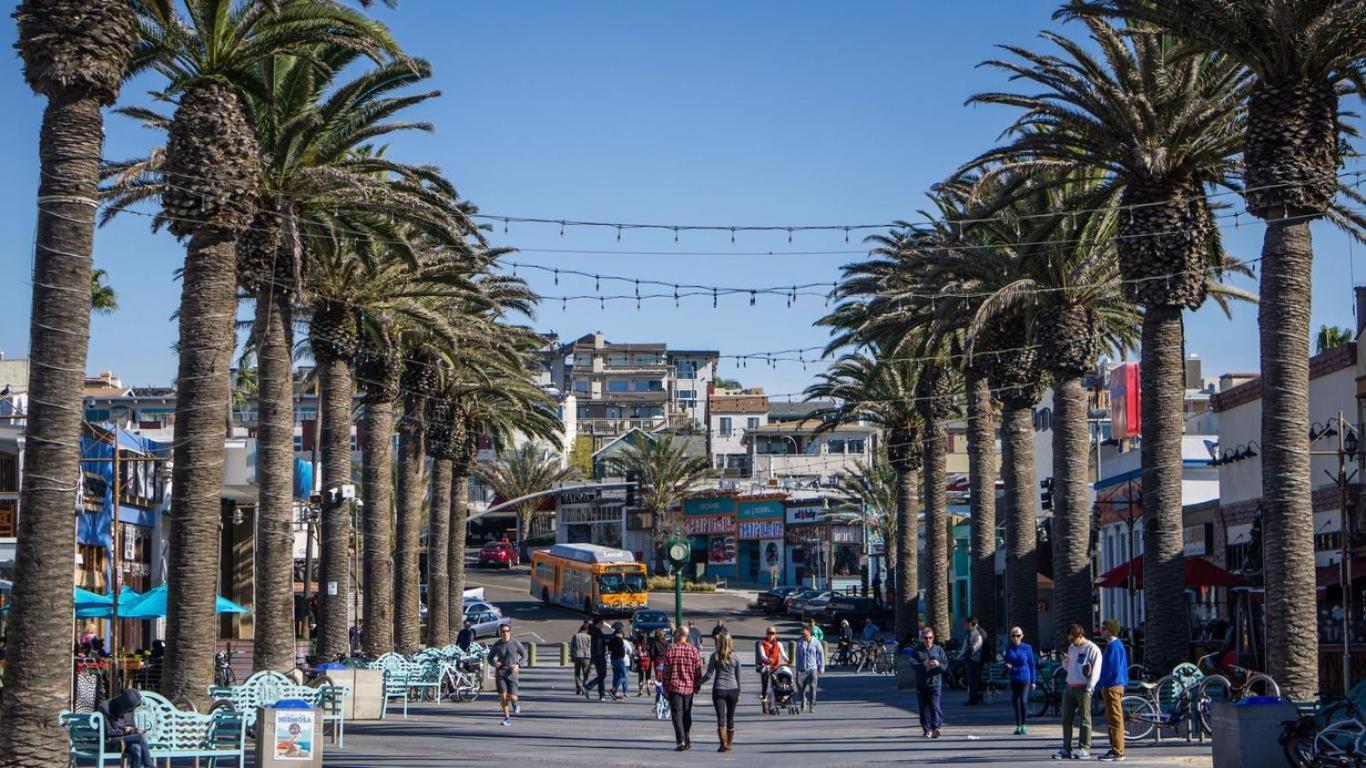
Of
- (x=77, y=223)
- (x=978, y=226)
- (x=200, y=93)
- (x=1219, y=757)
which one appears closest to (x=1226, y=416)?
(x=978, y=226)

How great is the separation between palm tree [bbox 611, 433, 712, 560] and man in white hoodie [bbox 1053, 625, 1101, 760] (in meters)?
Result: 79.6

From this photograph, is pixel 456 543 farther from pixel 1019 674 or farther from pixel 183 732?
pixel 183 732

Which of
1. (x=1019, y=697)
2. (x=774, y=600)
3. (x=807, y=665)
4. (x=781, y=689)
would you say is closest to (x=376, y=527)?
(x=781, y=689)

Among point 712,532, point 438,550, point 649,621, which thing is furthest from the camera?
point 712,532

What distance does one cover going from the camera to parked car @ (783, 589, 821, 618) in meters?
80.3

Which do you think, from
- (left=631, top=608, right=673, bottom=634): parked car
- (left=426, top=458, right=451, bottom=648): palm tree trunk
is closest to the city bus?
(left=631, top=608, right=673, bottom=634): parked car

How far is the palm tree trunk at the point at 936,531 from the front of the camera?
48250 millimetres

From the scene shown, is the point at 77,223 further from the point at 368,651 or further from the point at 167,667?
the point at 368,651

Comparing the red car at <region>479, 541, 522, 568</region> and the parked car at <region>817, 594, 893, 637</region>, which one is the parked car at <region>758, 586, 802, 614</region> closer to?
the parked car at <region>817, 594, 893, 637</region>

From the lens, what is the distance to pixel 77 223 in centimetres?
1792

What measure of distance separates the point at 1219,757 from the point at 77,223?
44.2ft

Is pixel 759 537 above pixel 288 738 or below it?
above

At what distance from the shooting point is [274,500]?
2780cm

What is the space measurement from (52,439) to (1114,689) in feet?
43.0
